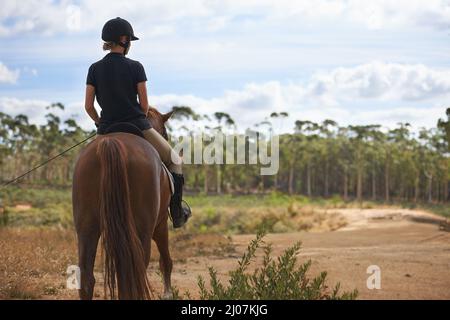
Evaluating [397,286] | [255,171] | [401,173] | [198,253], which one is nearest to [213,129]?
[255,171]

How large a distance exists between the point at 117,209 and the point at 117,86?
1351 mm

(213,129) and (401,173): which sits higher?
(213,129)

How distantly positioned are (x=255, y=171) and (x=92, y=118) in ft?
265

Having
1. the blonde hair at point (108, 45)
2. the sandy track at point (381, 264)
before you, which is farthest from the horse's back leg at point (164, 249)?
the blonde hair at point (108, 45)

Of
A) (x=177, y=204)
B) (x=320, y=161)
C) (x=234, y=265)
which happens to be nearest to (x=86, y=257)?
(x=177, y=204)

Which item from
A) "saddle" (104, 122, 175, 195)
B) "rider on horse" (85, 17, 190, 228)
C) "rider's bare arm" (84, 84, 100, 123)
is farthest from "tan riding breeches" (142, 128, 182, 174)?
"rider's bare arm" (84, 84, 100, 123)

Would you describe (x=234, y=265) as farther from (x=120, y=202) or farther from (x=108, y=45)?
(x=120, y=202)

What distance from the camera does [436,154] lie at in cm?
8462

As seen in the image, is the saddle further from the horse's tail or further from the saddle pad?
the horse's tail

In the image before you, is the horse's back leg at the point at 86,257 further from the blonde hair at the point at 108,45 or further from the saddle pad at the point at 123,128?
Result: the blonde hair at the point at 108,45

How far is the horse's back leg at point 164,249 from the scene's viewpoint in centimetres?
704
